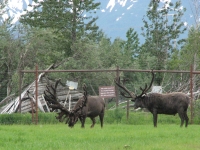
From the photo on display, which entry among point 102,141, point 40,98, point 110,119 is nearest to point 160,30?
point 40,98

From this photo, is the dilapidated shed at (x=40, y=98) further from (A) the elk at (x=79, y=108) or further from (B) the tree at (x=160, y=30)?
(B) the tree at (x=160, y=30)

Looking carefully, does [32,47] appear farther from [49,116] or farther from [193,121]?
[193,121]

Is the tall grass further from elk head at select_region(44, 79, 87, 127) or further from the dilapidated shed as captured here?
elk head at select_region(44, 79, 87, 127)

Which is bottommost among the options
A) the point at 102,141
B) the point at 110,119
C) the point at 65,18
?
the point at 110,119

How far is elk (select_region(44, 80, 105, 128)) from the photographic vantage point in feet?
60.0

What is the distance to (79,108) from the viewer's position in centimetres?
1891

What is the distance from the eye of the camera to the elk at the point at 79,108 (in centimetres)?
1828

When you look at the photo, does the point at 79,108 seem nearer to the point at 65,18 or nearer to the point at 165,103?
the point at 165,103

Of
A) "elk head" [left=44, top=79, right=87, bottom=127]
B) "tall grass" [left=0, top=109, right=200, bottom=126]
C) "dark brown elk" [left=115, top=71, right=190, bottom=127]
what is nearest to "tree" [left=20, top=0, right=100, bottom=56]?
"tall grass" [left=0, top=109, right=200, bottom=126]

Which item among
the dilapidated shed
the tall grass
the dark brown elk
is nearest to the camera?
the dark brown elk

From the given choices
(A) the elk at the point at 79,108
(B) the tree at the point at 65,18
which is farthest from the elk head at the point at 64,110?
(B) the tree at the point at 65,18

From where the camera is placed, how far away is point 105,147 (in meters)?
12.1

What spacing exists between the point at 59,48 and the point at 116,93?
24.4 m

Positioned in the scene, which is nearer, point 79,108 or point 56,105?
point 56,105
